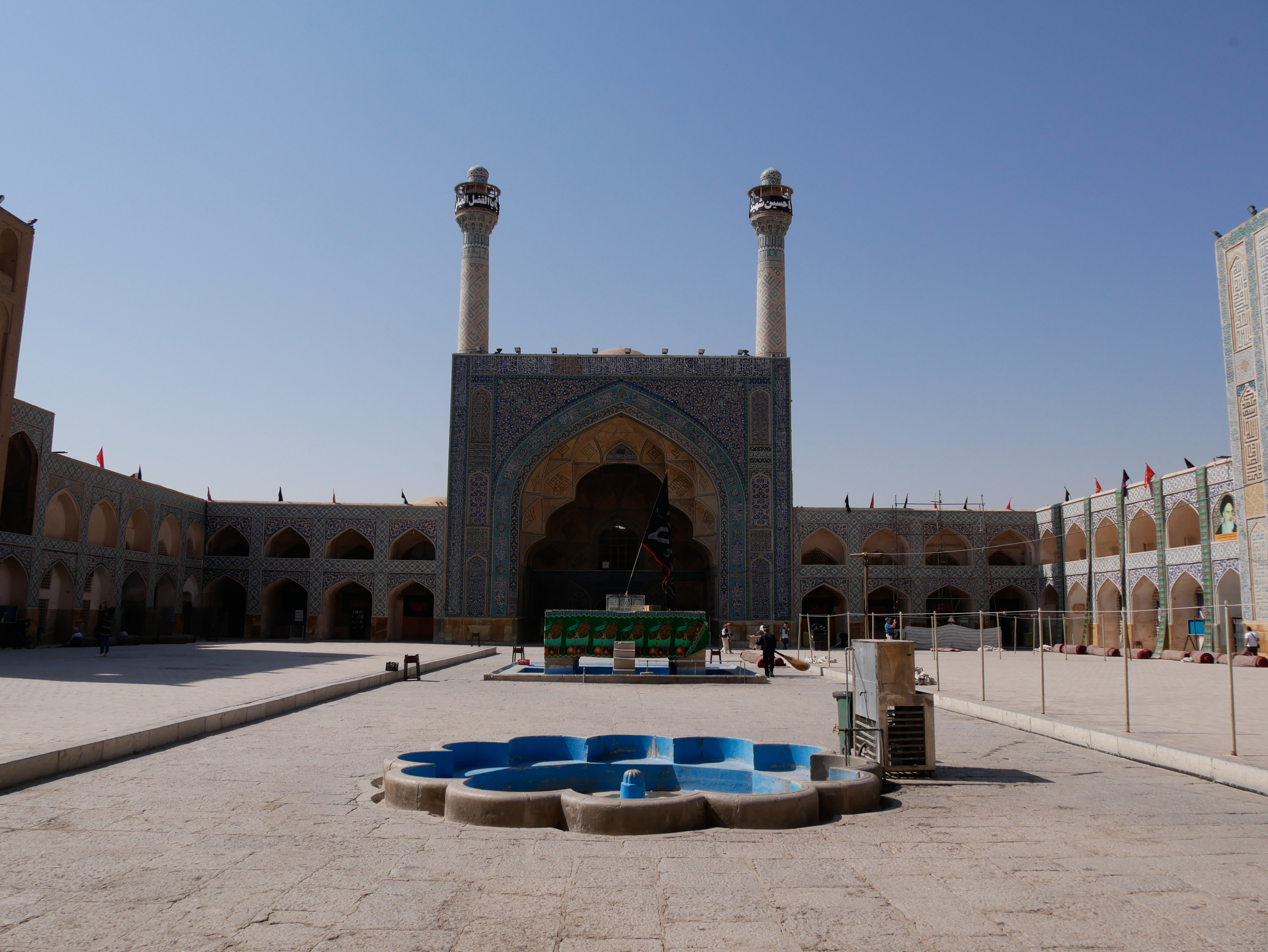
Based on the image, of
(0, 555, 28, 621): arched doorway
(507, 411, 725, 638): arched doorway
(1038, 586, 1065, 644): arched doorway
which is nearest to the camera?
(0, 555, 28, 621): arched doorway

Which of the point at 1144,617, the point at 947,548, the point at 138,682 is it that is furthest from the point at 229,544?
the point at 1144,617

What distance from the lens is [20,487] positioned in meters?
18.8

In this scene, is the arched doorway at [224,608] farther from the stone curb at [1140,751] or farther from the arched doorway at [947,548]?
the stone curb at [1140,751]

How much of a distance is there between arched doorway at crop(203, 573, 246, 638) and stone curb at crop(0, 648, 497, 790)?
1800cm

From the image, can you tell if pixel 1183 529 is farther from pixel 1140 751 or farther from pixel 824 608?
pixel 1140 751

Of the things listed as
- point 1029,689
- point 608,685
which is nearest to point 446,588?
point 608,685

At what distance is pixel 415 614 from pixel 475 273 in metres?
10.6

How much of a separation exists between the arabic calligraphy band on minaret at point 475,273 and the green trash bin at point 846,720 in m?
19.6

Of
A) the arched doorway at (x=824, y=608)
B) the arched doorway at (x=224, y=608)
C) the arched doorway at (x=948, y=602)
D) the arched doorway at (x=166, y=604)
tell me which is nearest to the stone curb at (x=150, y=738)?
the arched doorway at (x=166, y=604)

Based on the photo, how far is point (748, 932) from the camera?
2.81 metres

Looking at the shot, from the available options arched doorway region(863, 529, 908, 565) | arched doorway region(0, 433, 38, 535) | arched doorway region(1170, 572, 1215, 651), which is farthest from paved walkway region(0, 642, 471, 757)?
arched doorway region(1170, 572, 1215, 651)

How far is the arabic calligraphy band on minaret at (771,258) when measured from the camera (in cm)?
2458

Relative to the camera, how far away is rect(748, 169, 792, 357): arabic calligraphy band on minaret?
24.6m

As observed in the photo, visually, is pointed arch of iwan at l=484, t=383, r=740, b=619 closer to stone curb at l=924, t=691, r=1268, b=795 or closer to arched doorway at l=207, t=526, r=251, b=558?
arched doorway at l=207, t=526, r=251, b=558
